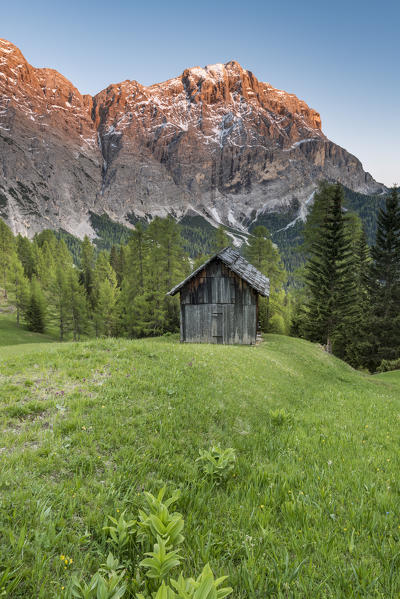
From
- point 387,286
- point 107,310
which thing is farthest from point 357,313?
point 107,310

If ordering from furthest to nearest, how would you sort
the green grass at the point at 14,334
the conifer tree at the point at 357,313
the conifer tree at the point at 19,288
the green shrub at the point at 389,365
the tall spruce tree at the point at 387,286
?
the conifer tree at the point at 19,288 < the green grass at the point at 14,334 < the tall spruce tree at the point at 387,286 < the conifer tree at the point at 357,313 < the green shrub at the point at 389,365

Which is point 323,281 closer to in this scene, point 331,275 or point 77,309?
point 331,275

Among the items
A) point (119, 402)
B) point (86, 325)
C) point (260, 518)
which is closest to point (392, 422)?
point (260, 518)

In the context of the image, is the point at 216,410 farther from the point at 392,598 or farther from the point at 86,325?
the point at 86,325

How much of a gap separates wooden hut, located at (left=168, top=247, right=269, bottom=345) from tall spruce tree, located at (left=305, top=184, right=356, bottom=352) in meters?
9.51

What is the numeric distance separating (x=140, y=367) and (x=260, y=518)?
6.15 metres

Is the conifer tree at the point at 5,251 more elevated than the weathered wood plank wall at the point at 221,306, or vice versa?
the conifer tree at the point at 5,251

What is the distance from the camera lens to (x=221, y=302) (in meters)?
27.0

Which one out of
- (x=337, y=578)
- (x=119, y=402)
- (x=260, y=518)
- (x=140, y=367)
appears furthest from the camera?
(x=140, y=367)

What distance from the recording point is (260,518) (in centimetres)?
324

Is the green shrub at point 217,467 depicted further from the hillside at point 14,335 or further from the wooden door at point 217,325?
the hillside at point 14,335

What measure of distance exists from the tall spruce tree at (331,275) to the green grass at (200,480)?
25230mm

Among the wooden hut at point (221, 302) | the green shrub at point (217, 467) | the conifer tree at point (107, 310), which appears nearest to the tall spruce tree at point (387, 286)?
the wooden hut at point (221, 302)

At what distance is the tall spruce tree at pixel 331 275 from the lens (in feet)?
100
